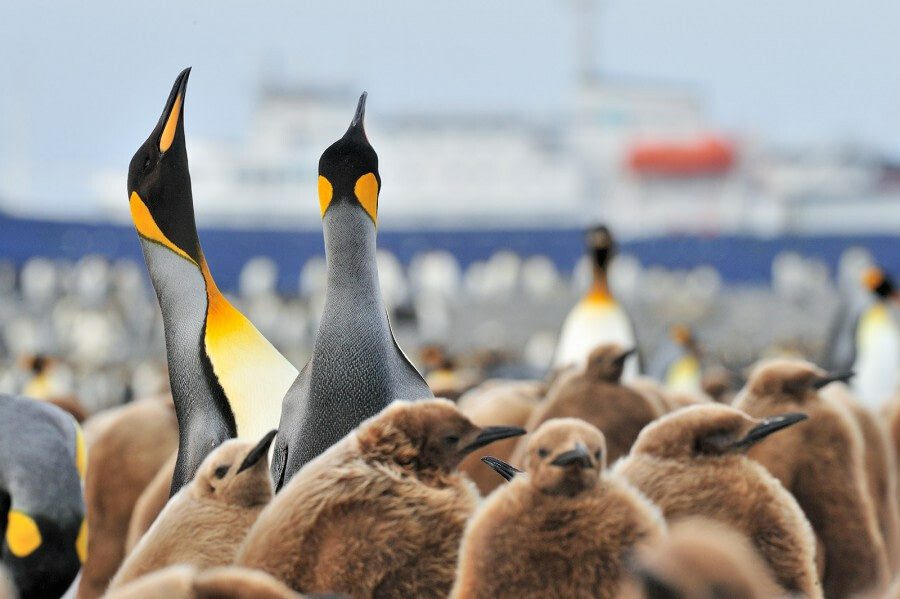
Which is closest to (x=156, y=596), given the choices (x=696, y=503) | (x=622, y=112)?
(x=696, y=503)

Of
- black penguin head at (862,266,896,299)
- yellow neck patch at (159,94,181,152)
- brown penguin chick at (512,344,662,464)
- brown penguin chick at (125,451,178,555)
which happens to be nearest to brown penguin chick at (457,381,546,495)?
brown penguin chick at (512,344,662,464)

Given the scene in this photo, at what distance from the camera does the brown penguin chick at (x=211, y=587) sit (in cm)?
164

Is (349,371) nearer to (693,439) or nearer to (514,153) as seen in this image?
(693,439)

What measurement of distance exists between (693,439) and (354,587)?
0.80 meters

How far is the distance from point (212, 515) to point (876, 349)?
28.2 feet

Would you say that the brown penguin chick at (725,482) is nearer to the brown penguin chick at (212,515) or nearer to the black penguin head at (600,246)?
the brown penguin chick at (212,515)

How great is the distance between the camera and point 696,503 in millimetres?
2654

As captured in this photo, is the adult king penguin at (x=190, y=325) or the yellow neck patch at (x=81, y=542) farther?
the adult king penguin at (x=190, y=325)

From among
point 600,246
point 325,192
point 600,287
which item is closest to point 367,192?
point 325,192

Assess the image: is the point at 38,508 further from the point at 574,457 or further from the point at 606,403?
the point at 606,403

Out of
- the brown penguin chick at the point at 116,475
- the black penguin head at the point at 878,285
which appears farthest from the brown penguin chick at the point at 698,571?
the black penguin head at the point at 878,285

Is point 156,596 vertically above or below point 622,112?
above

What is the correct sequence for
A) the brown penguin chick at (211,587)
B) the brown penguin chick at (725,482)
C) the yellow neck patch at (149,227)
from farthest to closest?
the yellow neck patch at (149,227), the brown penguin chick at (725,482), the brown penguin chick at (211,587)

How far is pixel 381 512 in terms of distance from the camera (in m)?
2.37
